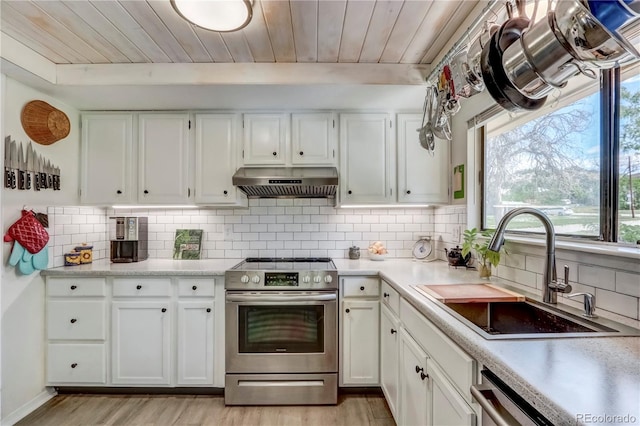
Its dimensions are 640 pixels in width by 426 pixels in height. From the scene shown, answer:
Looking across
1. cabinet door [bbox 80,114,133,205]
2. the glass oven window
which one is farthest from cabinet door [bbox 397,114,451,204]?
cabinet door [bbox 80,114,133,205]

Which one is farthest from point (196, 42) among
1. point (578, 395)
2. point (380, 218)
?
point (578, 395)

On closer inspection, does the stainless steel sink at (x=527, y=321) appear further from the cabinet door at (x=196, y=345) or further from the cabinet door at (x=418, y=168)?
the cabinet door at (x=196, y=345)

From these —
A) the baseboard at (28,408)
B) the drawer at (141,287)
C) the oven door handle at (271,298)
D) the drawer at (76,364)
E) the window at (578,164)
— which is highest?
the window at (578,164)

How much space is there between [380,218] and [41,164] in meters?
2.70

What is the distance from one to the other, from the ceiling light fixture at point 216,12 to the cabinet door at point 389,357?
6.01ft

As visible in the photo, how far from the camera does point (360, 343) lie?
2.30 meters

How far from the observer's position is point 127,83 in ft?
6.89

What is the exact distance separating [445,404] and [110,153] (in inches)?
115

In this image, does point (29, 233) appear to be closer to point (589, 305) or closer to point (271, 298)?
point (271, 298)

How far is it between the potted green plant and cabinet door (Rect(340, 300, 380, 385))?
0.76 m

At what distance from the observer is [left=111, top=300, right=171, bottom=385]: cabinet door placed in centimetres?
230

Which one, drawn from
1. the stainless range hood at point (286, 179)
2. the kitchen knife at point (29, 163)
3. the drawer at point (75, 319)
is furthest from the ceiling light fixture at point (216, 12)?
the drawer at point (75, 319)

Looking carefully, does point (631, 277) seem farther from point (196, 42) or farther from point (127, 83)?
point (127, 83)

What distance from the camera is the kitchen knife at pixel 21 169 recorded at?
2082 mm
